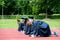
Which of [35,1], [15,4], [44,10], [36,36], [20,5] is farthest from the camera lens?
[15,4]

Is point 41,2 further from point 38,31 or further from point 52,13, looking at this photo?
point 38,31

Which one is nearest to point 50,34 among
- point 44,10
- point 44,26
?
point 44,26

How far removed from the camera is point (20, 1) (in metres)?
61.8

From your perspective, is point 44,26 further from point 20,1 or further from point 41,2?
point 20,1

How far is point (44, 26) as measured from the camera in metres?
14.1

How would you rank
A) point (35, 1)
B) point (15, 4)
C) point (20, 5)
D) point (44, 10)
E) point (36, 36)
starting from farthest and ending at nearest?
point (15, 4), point (20, 5), point (44, 10), point (35, 1), point (36, 36)

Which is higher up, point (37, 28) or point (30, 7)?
point (30, 7)

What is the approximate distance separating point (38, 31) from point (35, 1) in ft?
Result: 124

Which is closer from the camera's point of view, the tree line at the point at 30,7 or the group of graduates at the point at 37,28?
the group of graduates at the point at 37,28

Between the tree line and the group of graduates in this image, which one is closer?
the group of graduates

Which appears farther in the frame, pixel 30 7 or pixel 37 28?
pixel 30 7

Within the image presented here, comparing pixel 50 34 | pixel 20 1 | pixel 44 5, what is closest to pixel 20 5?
pixel 20 1

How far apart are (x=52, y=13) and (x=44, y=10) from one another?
8.37 ft

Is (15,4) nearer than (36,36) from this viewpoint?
No
